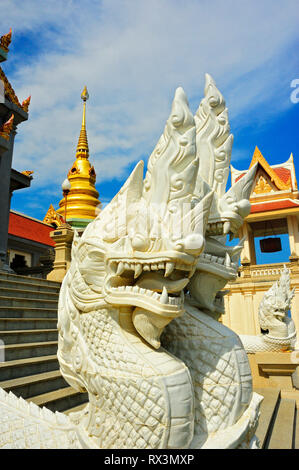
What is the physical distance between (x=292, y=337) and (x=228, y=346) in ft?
15.2

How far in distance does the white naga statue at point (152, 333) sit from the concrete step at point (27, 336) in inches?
82.7

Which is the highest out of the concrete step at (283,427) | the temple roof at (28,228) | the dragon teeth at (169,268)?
the temple roof at (28,228)

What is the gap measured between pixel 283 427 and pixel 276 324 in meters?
2.59

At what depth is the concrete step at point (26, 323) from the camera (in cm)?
442

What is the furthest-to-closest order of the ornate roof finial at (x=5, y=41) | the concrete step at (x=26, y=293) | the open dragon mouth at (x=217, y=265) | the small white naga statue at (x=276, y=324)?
the ornate roof finial at (x=5, y=41) → the small white naga statue at (x=276, y=324) → the concrete step at (x=26, y=293) → the open dragon mouth at (x=217, y=265)

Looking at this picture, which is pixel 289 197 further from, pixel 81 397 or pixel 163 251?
pixel 163 251

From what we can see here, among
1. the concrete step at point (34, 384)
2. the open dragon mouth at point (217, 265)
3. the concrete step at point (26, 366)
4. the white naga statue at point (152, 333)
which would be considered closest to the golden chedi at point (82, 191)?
the concrete step at point (26, 366)

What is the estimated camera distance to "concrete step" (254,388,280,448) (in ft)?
9.70

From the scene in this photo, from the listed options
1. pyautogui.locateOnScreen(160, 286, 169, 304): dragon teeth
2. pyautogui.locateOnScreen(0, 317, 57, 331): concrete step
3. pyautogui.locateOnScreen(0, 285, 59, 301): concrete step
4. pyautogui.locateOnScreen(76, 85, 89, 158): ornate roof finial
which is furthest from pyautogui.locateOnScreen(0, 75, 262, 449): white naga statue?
pyautogui.locateOnScreen(76, 85, 89, 158): ornate roof finial

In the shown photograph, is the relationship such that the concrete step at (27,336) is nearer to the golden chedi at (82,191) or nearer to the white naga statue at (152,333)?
the white naga statue at (152,333)

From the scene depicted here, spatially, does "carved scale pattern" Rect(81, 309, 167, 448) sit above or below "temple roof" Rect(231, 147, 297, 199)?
below

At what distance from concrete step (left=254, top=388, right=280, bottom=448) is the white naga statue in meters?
1.22

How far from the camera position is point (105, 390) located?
1.75m

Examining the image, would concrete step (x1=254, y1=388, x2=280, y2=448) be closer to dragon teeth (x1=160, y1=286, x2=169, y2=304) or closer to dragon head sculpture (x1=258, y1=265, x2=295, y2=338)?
dragon head sculpture (x1=258, y1=265, x2=295, y2=338)
